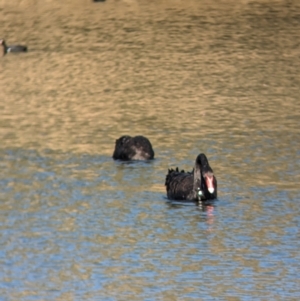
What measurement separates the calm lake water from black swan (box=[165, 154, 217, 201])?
0.86ft

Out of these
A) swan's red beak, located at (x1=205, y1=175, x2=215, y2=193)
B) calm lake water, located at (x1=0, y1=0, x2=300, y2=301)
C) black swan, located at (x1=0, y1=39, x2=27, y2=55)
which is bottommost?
black swan, located at (x1=0, y1=39, x2=27, y2=55)

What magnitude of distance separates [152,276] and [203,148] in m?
11.1

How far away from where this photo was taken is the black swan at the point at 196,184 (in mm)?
22625

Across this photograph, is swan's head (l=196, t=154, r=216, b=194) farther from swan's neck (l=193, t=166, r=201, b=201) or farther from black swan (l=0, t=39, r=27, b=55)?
black swan (l=0, t=39, r=27, b=55)

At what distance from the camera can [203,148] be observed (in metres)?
28.4

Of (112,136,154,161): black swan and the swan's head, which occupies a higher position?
the swan's head

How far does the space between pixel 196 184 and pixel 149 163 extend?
4.28 meters

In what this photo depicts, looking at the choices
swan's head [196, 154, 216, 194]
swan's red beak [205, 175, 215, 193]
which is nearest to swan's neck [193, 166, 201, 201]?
swan's head [196, 154, 216, 194]

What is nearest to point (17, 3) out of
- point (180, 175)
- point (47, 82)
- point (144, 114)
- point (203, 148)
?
point (47, 82)

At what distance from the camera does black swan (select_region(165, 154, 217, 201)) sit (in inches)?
891

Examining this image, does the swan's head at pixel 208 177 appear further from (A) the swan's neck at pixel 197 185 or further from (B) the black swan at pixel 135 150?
(B) the black swan at pixel 135 150

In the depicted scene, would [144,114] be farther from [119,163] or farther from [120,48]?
[120,48]

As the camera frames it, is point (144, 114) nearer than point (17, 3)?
Yes

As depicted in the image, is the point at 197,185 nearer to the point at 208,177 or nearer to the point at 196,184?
the point at 196,184
